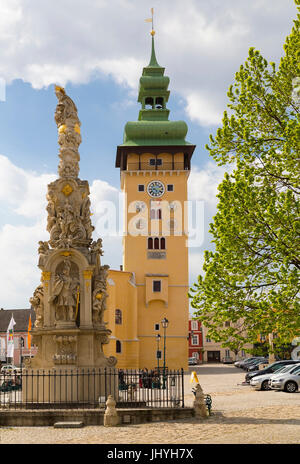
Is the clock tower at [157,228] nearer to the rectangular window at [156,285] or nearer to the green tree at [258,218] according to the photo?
the rectangular window at [156,285]

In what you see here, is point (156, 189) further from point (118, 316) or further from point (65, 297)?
point (65, 297)

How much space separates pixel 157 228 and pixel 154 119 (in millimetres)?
13833

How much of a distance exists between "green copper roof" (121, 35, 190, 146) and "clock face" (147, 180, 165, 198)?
14.8 ft

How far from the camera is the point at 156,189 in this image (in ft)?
214

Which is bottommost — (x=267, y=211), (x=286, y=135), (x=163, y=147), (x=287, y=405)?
(x=287, y=405)

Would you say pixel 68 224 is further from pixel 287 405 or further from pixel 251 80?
pixel 287 405

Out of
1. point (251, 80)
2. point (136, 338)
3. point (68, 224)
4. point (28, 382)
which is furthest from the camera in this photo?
point (136, 338)

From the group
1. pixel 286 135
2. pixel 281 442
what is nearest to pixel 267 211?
pixel 286 135

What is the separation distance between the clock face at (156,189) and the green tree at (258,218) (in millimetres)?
48065

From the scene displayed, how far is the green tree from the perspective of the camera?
15055mm

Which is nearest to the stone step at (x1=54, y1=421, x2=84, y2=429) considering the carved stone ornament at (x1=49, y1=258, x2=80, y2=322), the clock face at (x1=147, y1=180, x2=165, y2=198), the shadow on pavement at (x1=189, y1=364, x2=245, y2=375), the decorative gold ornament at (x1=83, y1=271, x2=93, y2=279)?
the carved stone ornament at (x1=49, y1=258, x2=80, y2=322)

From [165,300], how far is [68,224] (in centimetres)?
4265

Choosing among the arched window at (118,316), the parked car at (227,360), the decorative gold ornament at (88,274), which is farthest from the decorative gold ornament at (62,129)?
the parked car at (227,360)

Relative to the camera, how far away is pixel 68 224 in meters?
19.7
